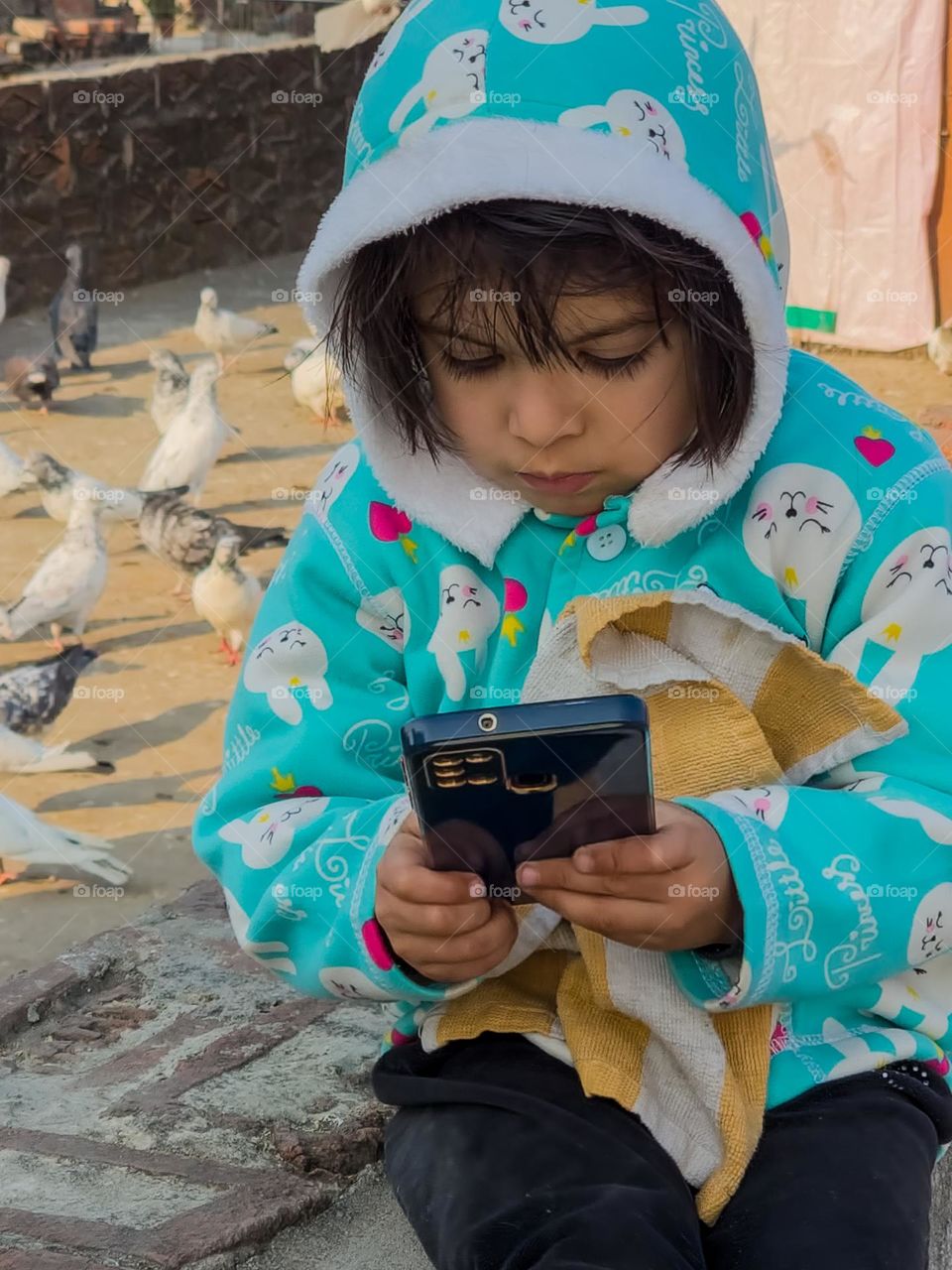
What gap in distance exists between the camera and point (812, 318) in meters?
9.75

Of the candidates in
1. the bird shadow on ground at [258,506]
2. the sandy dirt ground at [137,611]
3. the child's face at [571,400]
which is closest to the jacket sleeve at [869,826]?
the child's face at [571,400]

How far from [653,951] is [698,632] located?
0.30m

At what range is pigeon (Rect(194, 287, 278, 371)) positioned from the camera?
388 inches

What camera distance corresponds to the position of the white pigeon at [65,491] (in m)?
7.03

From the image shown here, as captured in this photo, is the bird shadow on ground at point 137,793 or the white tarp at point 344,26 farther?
the white tarp at point 344,26

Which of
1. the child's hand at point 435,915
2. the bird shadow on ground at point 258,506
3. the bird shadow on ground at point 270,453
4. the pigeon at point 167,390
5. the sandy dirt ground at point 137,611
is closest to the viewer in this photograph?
the child's hand at point 435,915

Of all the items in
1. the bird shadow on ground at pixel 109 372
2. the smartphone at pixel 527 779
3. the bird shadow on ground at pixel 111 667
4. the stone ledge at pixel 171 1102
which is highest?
the smartphone at pixel 527 779

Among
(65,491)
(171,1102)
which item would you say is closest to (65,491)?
(65,491)

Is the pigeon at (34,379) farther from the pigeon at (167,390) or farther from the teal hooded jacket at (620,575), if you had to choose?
the teal hooded jacket at (620,575)

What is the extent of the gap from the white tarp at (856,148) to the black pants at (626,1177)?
8.36 metres

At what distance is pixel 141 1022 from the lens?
2.34 meters

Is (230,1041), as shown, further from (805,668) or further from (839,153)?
(839,153)

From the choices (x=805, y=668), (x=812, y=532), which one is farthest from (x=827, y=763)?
(x=812, y=532)

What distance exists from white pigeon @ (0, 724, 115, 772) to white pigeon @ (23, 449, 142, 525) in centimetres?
173
